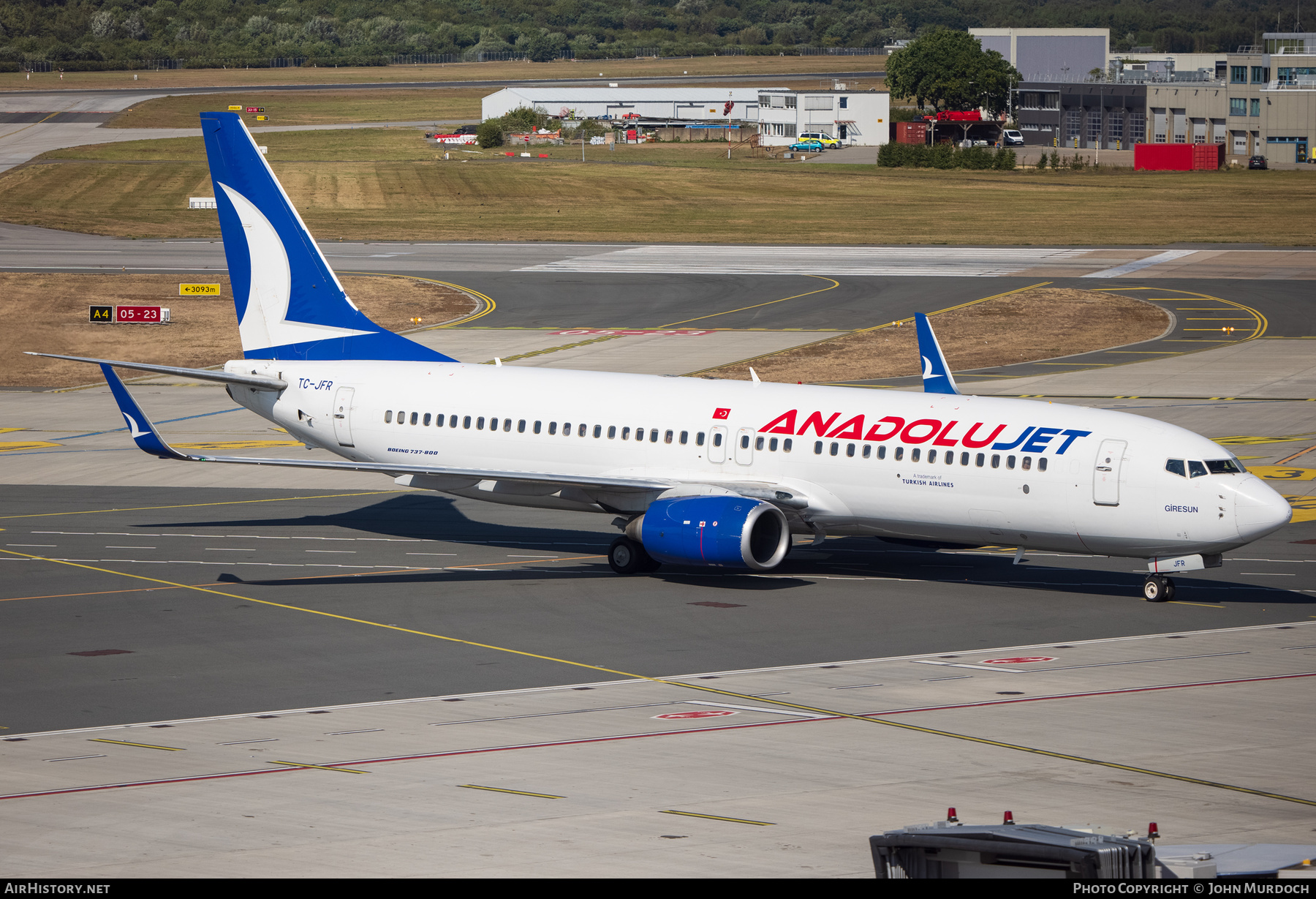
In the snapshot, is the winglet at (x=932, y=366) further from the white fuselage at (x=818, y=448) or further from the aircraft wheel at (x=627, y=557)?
the aircraft wheel at (x=627, y=557)

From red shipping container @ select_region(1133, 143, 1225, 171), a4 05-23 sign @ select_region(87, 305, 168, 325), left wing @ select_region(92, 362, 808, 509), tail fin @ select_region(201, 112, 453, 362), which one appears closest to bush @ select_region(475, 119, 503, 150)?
red shipping container @ select_region(1133, 143, 1225, 171)

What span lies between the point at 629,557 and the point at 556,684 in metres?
10.2

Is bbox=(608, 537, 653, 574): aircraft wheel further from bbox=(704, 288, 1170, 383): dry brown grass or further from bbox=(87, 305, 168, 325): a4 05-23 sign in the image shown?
bbox=(87, 305, 168, 325): a4 05-23 sign

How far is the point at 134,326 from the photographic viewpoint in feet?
269

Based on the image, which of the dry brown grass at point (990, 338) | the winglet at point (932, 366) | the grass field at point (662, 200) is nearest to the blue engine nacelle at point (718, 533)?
the winglet at point (932, 366)

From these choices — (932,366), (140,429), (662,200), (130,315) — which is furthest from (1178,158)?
(140,429)

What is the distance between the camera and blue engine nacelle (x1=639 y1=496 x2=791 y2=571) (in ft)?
122

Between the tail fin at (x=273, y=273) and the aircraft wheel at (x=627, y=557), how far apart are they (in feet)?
29.2

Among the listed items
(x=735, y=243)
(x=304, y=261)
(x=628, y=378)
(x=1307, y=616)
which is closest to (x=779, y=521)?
(x=628, y=378)

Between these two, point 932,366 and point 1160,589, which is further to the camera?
point 932,366

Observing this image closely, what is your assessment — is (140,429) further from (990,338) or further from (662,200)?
(662,200)

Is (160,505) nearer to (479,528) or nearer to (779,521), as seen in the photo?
(479,528)

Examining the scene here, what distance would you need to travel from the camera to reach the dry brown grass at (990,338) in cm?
6944

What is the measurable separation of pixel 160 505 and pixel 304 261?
9508 mm
